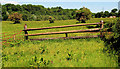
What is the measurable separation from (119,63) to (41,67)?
3.08 metres

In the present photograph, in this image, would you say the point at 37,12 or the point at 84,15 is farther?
the point at 37,12

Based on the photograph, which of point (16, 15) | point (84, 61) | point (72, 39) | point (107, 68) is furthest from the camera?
point (16, 15)

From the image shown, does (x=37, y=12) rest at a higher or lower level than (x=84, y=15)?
higher

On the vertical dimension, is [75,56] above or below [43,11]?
below

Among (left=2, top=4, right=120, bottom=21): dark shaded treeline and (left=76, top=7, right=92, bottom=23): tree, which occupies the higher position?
(left=2, top=4, right=120, bottom=21): dark shaded treeline

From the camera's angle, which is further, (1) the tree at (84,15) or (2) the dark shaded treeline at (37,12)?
(2) the dark shaded treeline at (37,12)

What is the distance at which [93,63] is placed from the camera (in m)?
5.16

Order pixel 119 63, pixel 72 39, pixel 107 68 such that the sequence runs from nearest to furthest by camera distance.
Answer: pixel 107 68 → pixel 119 63 → pixel 72 39

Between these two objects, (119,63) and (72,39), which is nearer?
(119,63)

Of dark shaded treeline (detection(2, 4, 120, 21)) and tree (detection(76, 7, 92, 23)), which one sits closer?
tree (detection(76, 7, 92, 23))

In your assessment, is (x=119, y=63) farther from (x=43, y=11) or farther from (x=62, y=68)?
(x=43, y=11)

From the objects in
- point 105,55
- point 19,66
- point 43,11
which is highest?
point 43,11

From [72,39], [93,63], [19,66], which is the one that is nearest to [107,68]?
[93,63]

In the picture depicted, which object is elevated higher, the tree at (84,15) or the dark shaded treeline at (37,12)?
the dark shaded treeline at (37,12)
